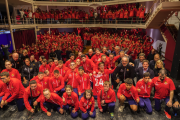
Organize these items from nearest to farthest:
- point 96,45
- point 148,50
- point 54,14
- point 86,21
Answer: point 148,50 → point 96,45 → point 54,14 → point 86,21

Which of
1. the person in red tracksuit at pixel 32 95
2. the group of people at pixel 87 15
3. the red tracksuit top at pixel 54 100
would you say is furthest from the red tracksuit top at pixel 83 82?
the group of people at pixel 87 15

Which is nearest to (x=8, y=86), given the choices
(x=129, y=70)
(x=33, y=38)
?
(x=129, y=70)

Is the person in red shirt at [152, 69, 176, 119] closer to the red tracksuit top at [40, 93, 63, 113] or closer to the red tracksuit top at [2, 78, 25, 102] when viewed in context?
the red tracksuit top at [40, 93, 63, 113]

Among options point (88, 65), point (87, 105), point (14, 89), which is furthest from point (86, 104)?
point (14, 89)

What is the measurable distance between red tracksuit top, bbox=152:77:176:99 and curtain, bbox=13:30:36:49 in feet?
34.5

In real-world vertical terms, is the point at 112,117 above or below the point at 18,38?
below

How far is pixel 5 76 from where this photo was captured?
389 centimetres

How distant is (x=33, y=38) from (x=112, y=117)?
466 inches

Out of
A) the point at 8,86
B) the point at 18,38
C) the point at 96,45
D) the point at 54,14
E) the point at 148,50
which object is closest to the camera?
the point at 8,86

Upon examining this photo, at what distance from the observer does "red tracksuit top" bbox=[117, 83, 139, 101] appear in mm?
3988

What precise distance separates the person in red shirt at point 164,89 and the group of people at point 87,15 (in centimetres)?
703

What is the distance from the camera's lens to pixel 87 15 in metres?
12.9

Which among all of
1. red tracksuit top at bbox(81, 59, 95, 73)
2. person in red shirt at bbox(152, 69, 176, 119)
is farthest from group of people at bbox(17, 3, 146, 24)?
person in red shirt at bbox(152, 69, 176, 119)

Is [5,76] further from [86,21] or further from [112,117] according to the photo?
[86,21]
